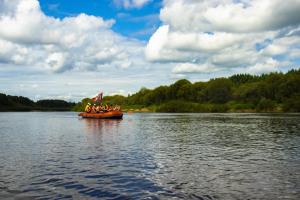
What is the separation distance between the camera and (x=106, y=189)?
56.3 ft

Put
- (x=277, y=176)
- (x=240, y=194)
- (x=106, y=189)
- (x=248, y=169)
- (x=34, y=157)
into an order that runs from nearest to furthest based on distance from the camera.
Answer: (x=240, y=194)
(x=106, y=189)
(x=277, y=176)
(x=248, y=169)
(x=34, y=157)

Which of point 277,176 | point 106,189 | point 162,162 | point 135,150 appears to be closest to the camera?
point 106,189

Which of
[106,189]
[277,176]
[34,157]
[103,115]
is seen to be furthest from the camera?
[103,115]

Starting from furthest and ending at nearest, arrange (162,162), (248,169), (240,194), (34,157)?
A: 1. (34,157)
2. (162,162)
3. (248,169)
4. (240,194)

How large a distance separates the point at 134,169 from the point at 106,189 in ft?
17.1

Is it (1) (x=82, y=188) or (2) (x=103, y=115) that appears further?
(2) (x=103, y=115)

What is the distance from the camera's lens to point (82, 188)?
17391 mm

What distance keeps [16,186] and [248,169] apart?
13.3m

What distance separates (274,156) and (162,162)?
29.3ft

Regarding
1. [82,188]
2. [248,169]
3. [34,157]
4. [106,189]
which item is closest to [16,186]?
[82,188]

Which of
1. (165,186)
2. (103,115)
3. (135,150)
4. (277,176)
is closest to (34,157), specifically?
(135,150)

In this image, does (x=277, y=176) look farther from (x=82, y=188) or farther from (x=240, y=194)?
(x=82, y=188)

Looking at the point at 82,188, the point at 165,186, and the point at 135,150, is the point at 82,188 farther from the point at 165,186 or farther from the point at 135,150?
the point at 135,150

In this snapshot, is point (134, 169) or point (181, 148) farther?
point (181, 148)
